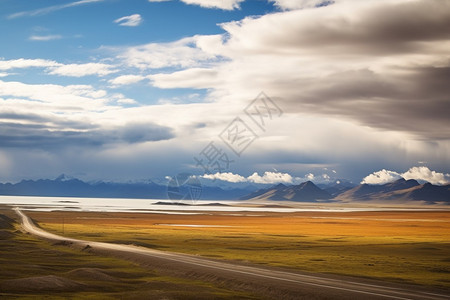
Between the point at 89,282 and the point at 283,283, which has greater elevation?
the point at 89,282

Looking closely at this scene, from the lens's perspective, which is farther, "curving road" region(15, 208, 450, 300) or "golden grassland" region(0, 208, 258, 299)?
"golden grassland" region(0, 208, 258, 299)

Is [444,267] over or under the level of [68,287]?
under

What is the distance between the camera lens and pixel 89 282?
45281 mm

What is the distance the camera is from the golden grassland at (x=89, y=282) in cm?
3919

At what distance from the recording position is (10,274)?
48125 millimetres

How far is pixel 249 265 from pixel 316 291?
19.8 meters

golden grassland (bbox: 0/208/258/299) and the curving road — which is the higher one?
golden grassland (bbox: 0/208/258/299)

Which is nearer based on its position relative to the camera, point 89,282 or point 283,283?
point 283,283

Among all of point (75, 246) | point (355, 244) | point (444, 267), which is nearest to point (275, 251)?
point (355, 244)

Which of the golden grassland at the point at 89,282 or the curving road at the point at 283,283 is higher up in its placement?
the golden grassland at the point at 89,282

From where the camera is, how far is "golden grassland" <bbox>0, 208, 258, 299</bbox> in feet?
129

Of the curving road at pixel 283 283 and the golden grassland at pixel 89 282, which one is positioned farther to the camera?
the golden grassland at pixel 89 282

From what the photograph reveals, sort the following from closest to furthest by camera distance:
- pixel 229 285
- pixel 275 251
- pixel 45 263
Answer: pixel 229 285 < pixel 45 263 < pixel 275 251

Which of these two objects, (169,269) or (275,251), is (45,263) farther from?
(275,251)
